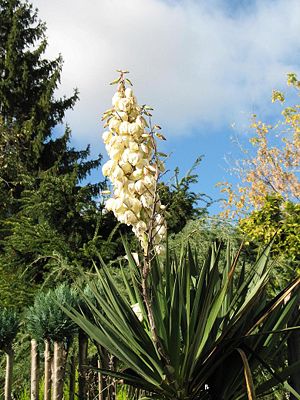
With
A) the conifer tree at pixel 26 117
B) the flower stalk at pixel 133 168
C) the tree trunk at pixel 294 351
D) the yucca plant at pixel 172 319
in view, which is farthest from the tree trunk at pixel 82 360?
the conifer tree at pixel 26 117

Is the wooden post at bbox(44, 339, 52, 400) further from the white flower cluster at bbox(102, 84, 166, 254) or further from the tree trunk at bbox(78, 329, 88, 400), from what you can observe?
the white flower cluster at bbox(102, 84, 166, 254)

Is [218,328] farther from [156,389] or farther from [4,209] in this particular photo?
[4,209]

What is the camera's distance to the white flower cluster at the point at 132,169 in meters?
A: 2.57

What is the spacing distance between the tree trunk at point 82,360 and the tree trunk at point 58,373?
255mm

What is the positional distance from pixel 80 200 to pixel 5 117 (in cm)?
793

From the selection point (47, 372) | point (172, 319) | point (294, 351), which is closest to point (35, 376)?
point (47, 372)

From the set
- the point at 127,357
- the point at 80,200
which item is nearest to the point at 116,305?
the point at 127,357

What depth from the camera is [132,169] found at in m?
2.65

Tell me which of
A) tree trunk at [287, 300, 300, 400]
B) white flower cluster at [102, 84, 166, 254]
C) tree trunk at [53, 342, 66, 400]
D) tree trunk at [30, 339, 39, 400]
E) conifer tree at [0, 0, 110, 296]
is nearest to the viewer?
tree trunk at [287, 300, 300, 400]

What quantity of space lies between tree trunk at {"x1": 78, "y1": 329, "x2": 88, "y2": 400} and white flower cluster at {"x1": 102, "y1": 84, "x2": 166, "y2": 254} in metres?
1.33

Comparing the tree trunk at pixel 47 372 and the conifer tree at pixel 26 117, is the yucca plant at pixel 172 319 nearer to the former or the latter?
the tree trunk at pixel 47 372

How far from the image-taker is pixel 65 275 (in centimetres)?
635

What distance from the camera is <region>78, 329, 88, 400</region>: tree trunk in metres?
3.71

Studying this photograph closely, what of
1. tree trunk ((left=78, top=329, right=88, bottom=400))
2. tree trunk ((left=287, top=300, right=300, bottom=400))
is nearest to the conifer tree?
tree trunk ((left=78, top=329, right=88, bottom=400))
